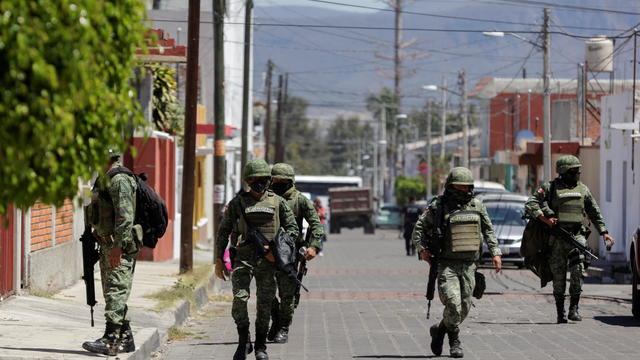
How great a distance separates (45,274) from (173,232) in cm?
1372

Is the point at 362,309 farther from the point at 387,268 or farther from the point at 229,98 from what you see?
the point at 229,98

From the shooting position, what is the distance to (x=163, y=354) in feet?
45.0

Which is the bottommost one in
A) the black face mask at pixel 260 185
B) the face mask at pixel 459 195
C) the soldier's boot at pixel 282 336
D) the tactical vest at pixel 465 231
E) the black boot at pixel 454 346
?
the soldier's boot at pixel 282 336

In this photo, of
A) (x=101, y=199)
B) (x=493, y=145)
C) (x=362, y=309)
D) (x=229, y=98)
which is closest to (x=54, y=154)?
(x=101, y=199)

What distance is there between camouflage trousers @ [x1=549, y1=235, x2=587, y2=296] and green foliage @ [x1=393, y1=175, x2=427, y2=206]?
87.3 metres

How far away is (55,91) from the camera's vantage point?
650cm

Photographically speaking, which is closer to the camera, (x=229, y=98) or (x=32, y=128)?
(x=32, y=128)

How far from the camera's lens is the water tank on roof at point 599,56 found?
50719mm

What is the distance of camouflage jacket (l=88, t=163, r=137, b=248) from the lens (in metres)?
11.7

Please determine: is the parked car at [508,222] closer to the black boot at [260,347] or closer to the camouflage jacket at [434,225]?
the camouflage jacket at [434,225]

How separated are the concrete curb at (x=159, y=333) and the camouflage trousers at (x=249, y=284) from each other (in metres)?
1.03

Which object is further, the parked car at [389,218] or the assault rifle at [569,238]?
the parked car at [389,218]

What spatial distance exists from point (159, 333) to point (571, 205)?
18.0ft

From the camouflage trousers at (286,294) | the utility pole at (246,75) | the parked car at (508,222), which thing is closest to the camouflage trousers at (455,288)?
the camouflage trousers at (286,294)
